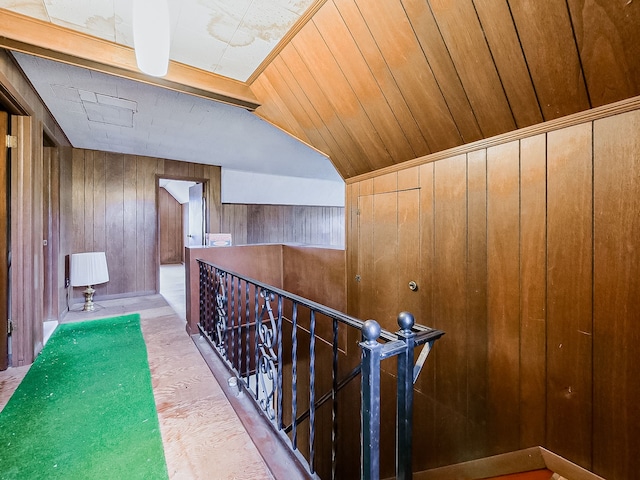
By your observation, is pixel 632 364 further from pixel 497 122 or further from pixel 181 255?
pixel 181 255

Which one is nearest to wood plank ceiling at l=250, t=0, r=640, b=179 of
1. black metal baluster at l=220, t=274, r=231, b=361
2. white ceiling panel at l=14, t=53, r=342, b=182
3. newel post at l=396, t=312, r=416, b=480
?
white ceiling panel at l=14, t=53, r=342, b=182

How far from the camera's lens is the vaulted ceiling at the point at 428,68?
3.37ft

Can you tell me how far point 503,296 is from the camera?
1457 millimetres

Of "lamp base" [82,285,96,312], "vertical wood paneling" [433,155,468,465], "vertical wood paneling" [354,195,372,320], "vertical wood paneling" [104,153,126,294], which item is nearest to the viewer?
"vertical wood paneling" [433,155,468,465]

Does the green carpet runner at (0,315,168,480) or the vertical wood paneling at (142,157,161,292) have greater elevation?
the vertical wood paneling at (142,157,161,292)

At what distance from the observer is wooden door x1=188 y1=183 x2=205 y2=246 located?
199 inches

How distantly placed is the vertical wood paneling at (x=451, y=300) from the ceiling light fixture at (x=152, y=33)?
152cm

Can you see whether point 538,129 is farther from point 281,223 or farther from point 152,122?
point 281,223

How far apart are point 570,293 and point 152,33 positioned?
2.02 meters

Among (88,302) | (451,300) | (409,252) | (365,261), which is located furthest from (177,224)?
(451,300)

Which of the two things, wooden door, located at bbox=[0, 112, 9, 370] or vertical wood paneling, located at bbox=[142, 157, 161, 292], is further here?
vertical wood paneling, located at bbox=[142, 157, 161, 292]

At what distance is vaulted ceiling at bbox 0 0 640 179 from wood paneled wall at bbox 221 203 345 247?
3.47 metres

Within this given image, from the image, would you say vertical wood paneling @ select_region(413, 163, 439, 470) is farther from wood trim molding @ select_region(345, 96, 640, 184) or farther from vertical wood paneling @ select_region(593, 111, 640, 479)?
vertical wood paneling @ select_region(593, 111, 640, 479)

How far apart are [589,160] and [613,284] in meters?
0.51
